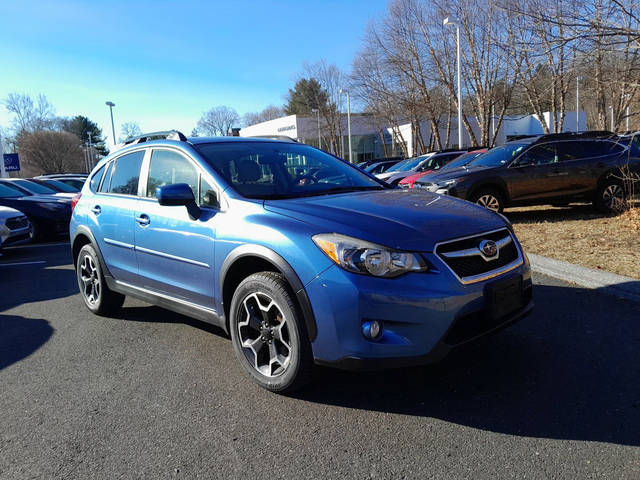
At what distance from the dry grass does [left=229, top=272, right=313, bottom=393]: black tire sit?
167 inches

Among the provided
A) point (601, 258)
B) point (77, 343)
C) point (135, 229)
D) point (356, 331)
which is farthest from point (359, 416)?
point (601, 258)

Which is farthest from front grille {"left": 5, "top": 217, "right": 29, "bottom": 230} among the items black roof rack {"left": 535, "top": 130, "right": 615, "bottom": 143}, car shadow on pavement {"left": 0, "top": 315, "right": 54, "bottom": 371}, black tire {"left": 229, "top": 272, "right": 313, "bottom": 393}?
black roof rack {"left": 535, "top": 130, "right": 615, "bottom": 143}

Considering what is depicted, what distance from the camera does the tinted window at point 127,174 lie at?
4605mm

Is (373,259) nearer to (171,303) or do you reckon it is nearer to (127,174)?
(171,303)

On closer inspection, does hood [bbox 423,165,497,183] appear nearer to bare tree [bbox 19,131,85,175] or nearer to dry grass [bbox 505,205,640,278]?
dry grass [bbox 505,205,640,278]

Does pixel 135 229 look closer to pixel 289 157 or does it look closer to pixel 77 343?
pixel 77 343

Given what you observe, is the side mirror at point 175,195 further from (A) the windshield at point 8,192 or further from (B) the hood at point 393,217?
(A) the windshield at point 8,192

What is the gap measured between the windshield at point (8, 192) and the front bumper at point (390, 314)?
12.6m

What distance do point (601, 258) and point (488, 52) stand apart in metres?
21.6

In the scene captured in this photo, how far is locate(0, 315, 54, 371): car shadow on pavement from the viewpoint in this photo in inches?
167

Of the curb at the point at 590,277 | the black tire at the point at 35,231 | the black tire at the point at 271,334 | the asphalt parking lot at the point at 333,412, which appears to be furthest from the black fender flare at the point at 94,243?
the black tire at the point at 35,231

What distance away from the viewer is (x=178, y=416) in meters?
3.03

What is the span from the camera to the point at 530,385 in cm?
315

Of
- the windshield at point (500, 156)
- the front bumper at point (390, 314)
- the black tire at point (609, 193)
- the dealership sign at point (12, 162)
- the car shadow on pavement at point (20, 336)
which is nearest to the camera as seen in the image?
the front bumper at point (390, 314)
